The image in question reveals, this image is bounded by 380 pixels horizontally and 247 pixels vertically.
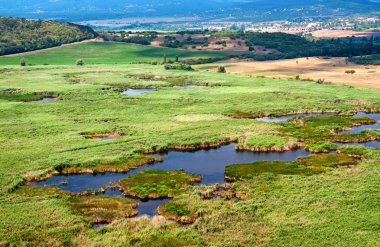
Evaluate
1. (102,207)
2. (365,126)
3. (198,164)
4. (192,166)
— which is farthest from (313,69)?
(102,207)

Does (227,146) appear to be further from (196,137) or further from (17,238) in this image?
(17,238)

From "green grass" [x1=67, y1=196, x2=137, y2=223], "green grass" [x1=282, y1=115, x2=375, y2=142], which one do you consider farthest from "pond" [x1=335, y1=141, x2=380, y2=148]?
"green grass" [x1=67, y1=196, x2=137, y2=223]

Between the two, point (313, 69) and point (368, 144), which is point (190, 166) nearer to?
point (368, 144)

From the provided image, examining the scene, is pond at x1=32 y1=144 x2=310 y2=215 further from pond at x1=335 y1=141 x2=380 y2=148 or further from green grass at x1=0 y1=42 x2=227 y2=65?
green grass at x1=0 y1=42 x2=227 y2=65

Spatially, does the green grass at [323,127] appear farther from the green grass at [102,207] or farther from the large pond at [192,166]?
the green grass at [102,207]

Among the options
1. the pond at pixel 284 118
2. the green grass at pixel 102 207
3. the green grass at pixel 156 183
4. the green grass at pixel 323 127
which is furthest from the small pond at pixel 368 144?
the green grass at pixel 102 207
